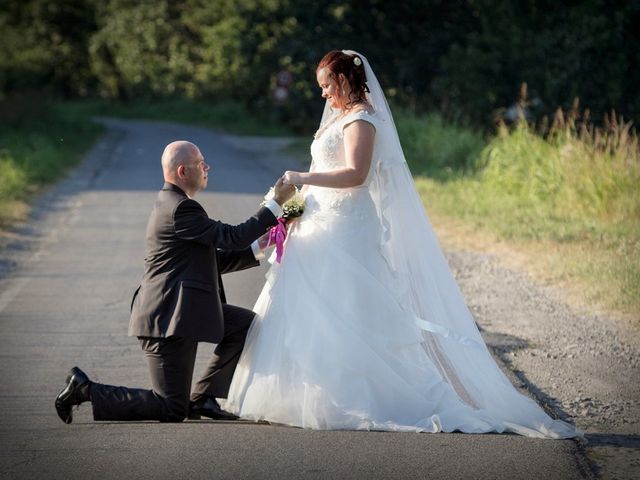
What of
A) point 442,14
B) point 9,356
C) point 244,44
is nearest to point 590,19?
point 442,14

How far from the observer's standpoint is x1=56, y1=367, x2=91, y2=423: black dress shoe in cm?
586

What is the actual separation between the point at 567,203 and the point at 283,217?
914 centimetres

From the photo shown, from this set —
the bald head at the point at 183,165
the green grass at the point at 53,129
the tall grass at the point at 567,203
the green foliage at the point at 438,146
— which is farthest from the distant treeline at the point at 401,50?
the bald head at the point at 183,165

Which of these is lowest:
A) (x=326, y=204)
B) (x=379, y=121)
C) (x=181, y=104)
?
(x=181, y=104)

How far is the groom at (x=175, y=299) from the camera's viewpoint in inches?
232

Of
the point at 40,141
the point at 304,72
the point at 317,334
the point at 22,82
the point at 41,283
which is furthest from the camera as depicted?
the point at 22,82

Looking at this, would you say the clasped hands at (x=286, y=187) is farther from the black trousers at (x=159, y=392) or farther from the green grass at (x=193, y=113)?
the green grass at (x=193, y=113)

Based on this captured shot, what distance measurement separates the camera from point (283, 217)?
20.5ft

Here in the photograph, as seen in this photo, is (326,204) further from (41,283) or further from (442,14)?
(442,14)

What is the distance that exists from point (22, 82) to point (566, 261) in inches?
1751

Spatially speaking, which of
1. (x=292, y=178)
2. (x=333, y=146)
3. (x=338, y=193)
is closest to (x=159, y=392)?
(x=292, y=178)

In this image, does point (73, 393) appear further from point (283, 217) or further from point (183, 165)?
point (283, 217)

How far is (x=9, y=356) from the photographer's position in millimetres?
7855

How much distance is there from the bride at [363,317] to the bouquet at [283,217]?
2.4 inches
